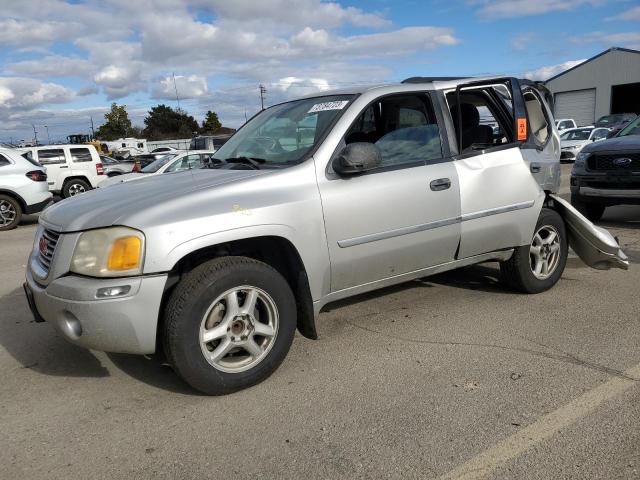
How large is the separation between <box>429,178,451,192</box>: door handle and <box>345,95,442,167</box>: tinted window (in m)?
0.17

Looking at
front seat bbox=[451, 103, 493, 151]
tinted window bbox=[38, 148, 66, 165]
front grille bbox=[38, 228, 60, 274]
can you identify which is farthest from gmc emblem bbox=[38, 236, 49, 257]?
tinted window bbox=[38, 148, 66, 165]

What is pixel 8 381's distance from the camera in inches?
141

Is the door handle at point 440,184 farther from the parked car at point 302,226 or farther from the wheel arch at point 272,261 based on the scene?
the wheel arch at point 272,261

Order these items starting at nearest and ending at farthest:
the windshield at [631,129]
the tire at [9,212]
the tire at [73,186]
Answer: the windshield at [631,129]
the tire at [9,212]
the tire at [73,186]

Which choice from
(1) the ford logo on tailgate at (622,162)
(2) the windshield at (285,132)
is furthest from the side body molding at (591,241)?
(1) the ford logo on tailgate at (622,162)

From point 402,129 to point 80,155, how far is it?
14430 mm

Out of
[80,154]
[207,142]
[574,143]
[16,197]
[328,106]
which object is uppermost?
[328,106]

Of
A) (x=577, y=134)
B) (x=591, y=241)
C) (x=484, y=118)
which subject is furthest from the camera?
(x=577, y=134)

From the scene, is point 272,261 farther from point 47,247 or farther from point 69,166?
point 69,166

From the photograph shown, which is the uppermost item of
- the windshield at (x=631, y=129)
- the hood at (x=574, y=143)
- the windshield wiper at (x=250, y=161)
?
the windshield wiper at (x=250, y=161)

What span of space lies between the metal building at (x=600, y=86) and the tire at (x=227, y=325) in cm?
4422

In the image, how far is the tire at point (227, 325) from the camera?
3.04m

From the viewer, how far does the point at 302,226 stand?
3422 mm

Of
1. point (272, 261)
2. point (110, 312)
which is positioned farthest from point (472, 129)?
point (110, 312)
